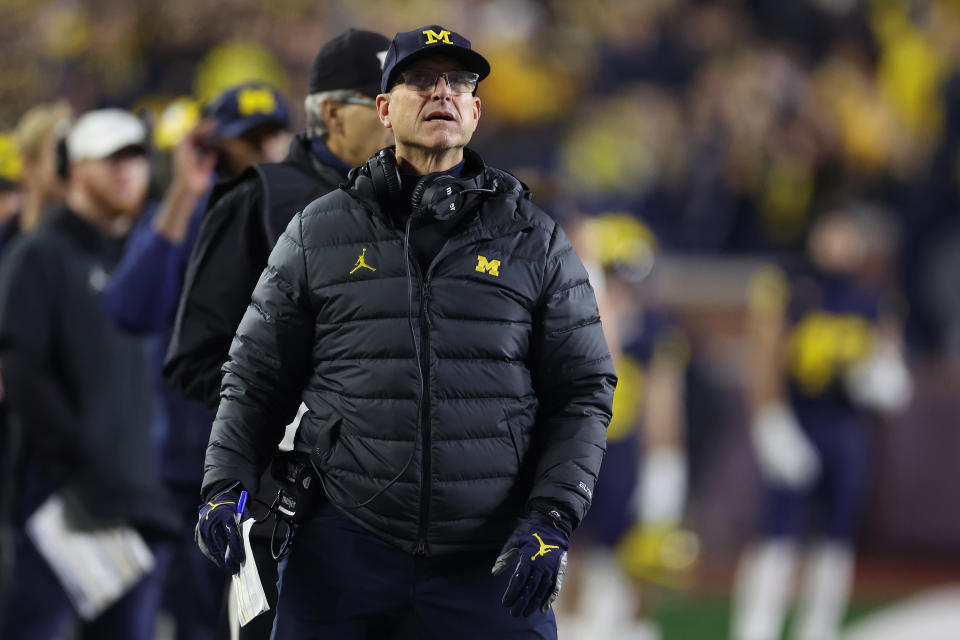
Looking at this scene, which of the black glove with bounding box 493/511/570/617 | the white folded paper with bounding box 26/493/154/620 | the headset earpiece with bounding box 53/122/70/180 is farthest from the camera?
the headset earpiece with bounding box 53/122/70/180

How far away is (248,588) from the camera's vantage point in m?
2.67

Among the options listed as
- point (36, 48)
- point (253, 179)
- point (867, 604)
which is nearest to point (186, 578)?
point (253, 179)

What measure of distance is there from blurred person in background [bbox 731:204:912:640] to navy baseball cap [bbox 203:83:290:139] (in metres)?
4.61

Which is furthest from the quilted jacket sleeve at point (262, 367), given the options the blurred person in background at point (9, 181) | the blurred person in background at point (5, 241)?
the blurred person in background at point (9, 181)

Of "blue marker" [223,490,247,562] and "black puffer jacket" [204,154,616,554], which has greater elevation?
"black puffer jacket" [204,154,616,554]

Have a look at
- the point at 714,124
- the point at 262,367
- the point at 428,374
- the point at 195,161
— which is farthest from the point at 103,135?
the point at 714,124

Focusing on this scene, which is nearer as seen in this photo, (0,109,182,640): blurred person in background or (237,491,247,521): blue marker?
(237,491,247,521): blue marker

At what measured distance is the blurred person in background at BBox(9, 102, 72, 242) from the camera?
513 centimetres

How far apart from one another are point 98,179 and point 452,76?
229cm

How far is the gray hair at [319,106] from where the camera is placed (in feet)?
11.3

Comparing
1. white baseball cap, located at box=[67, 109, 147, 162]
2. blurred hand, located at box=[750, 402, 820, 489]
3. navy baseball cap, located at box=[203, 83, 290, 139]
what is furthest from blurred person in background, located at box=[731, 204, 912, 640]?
navy baseball cap, located at box=[203, 83, 290, 139]

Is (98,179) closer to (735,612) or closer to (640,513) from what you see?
(640,513)

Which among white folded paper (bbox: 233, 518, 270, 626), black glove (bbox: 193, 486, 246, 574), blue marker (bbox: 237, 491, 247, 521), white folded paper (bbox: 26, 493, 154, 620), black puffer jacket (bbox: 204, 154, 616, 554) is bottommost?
white folded paper (bbox: 26, 493, 154, 620)

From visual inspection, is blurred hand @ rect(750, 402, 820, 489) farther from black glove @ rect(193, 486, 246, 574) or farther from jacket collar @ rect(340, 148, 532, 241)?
black glove @ rect(193, 486, 246, 574)
